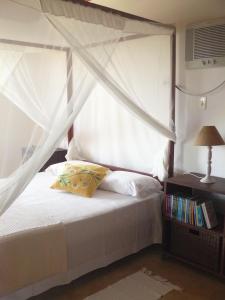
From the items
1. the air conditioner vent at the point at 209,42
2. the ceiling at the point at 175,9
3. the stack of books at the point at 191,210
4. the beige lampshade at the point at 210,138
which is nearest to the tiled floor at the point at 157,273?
the stack of books at the point at 191,210

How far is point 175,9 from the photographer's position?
119 inches

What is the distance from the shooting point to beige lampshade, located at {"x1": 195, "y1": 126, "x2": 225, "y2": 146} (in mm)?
2693

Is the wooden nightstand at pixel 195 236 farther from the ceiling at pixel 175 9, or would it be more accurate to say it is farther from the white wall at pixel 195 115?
the ceiling at pixel 175 9

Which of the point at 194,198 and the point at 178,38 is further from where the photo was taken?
the point at 178,38

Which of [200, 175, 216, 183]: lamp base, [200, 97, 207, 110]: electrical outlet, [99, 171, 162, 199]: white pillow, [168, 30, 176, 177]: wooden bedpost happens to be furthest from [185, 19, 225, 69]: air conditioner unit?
[99, 171, 162, 199]: white pillow

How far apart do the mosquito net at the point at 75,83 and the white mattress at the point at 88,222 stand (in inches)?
15.6

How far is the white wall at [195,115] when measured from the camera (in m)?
2.93

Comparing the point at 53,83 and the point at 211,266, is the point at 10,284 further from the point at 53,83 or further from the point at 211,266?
the point at 211,266

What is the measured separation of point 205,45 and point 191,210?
1.42 m

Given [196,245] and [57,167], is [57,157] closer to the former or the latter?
[57,167]

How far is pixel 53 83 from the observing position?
94.4 inches

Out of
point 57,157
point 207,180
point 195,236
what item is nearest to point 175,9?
point 207,180

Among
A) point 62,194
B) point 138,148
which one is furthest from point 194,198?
point 62,194

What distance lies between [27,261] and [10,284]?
0.17 meters
